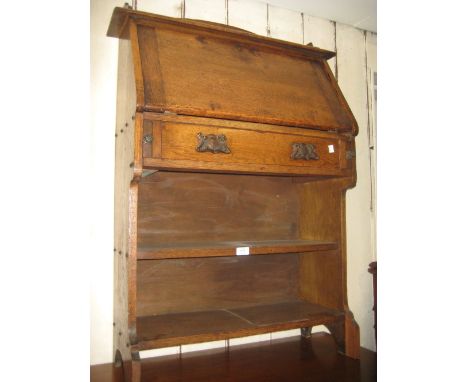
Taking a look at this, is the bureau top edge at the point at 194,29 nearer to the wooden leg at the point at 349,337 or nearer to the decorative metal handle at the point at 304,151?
the decorative metal handle at the point at 304,151

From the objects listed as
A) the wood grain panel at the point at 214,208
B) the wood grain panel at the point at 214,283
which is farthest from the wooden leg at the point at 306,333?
the wood grain panel at the point at 214,208

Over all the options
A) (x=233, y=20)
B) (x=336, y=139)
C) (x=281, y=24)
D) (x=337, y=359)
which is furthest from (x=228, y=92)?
(x=337, y=359)

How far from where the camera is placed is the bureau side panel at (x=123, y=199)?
131 centimetres

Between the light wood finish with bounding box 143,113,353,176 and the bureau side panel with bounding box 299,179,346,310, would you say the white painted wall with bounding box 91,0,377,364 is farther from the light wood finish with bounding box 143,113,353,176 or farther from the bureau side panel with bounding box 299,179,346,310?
the light wood finish with bounding box 143,113,353,176

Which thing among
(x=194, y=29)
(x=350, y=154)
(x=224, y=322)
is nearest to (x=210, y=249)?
(x=224, y=322)

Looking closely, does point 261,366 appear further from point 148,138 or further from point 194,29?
point 194,29

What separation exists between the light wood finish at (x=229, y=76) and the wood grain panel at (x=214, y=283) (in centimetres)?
75

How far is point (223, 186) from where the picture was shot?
188 centimetres

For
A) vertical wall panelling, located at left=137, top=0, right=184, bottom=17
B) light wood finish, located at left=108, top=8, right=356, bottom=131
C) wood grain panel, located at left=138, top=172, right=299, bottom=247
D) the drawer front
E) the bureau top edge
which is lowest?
wood grain panel, located at left=138, top=172, right=299, bottom=247

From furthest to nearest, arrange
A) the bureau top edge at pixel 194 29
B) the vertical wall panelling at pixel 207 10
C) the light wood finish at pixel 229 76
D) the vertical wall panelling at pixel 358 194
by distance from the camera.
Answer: the vertical wall panelling at pixel 358 194
the vertical wall panelling at pixel 207 10
the bureau top edge at pixel 194 29
the light wood finish at pixel 229 76

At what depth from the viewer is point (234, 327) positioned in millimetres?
1463

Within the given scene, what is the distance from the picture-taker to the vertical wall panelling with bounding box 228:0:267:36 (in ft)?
6.82

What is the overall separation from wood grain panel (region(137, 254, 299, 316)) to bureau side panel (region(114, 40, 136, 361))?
16 centimetres

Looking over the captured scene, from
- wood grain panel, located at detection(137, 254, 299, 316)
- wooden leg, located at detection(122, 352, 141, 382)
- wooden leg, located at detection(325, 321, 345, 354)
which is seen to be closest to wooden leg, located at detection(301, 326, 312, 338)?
wood grain panel, located at detection(137, 254, 299, 316)
